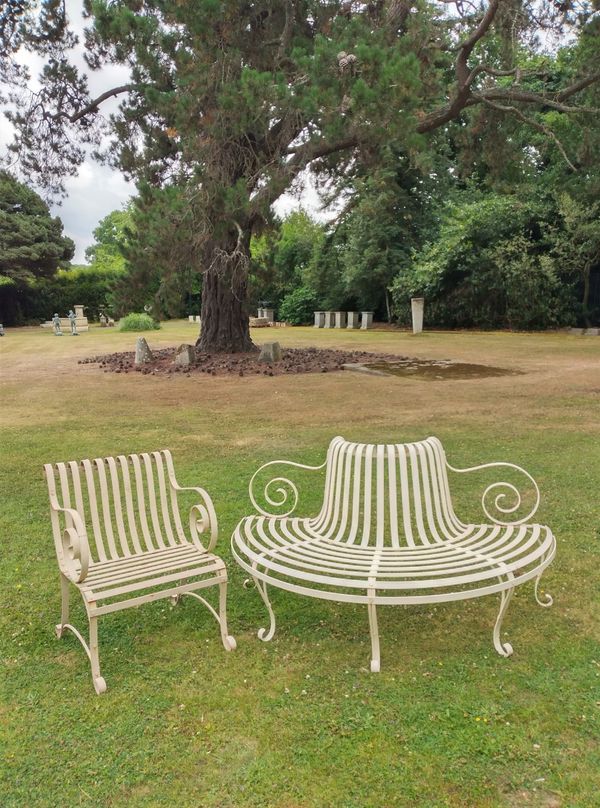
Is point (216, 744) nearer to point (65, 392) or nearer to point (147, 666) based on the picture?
point (147, 666)

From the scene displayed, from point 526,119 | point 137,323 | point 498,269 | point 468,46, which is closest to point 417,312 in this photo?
point 498,269

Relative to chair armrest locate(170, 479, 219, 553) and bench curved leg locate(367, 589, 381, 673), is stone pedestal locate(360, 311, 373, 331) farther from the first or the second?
bench curved leg locate(367, 589, 381, 673)

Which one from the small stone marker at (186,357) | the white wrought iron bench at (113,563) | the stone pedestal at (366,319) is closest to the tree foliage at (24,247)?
the stone pedestal at (366,319)

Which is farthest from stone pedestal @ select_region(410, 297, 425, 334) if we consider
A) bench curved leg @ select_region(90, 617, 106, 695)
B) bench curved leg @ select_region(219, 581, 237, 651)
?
bench curved leg @ select_region(90, 617, 106, 695)

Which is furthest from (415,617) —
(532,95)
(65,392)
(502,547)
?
(532,95)

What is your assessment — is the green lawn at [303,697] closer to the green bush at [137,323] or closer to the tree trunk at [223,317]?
the tree trunk at [223,317]

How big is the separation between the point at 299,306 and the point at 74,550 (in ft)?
87.1

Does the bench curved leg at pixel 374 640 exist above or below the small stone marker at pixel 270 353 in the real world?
below

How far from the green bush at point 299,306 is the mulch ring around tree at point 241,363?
13790 millimetres

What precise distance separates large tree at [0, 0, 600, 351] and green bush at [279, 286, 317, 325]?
14.3 m

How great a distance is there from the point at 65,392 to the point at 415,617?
8.09 m

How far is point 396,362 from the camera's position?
42.1 ft

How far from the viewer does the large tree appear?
7668 mm

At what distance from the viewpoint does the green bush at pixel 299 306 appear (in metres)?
28.1
